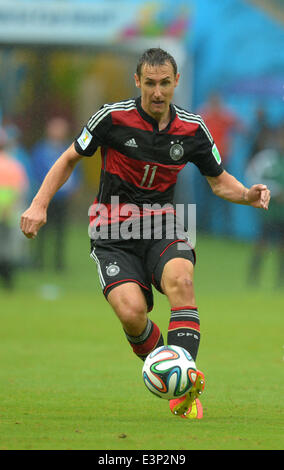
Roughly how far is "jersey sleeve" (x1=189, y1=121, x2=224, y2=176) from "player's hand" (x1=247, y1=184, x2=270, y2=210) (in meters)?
0.33

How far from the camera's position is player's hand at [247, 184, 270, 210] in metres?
6.55

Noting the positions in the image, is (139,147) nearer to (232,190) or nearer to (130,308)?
(232,190)

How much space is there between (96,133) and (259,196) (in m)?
1.15

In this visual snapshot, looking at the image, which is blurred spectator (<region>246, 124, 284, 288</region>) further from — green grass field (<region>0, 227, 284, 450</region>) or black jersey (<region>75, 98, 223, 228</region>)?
black jersey (<region>75, 98, 223, 228</region>)

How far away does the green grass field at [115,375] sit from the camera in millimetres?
5605

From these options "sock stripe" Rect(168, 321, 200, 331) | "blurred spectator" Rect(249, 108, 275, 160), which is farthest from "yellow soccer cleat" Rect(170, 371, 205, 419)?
"blurred spectator" Rect(249, 108, 275, 160)

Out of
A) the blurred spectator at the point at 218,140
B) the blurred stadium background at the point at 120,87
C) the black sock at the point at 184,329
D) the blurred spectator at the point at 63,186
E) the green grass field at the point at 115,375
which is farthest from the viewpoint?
the blurred spectator at the point at 218,140

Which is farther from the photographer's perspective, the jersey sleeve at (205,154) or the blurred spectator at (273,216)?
the blurred spectator at (273,216)

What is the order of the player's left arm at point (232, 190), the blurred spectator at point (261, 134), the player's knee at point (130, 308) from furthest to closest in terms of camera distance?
the blurred spectator at point (261, 134)
the player's left arm at point (232, 190)
the player's knee at point (130, 308)

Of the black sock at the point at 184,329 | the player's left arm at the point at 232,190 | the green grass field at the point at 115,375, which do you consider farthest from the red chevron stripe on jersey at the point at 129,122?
the green grass field at the point at 115,375

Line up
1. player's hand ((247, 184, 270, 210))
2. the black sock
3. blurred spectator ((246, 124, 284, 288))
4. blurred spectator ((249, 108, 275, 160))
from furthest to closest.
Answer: blurred spectator ((249, 108, 275, 160)) < blurred spectator ((246, 124, 284, 288)) < player's hand ((247, 184, 270, 210)) < the black sock

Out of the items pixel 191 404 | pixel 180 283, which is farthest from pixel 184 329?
pixel 191 404

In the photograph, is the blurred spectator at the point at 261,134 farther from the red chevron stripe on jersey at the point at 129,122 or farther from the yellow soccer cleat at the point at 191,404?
the yellow soccer cleat at the point at 191,404
